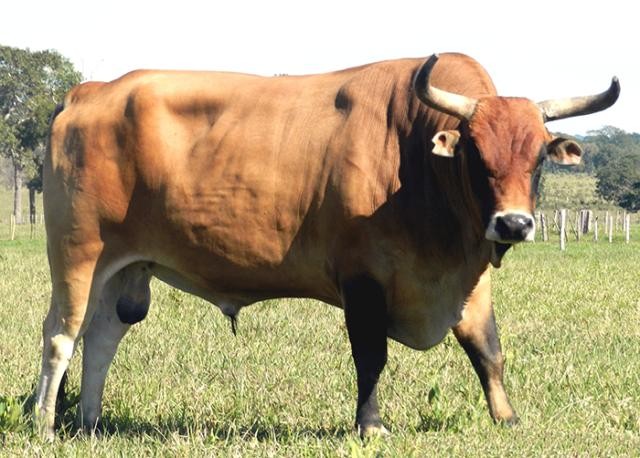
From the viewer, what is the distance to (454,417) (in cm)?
577

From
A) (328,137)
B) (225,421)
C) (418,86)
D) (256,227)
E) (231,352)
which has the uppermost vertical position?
(418,86)

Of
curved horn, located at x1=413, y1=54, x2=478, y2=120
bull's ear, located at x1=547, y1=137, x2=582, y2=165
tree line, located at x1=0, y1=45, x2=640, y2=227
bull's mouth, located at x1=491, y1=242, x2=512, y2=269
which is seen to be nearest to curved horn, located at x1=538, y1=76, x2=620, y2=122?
bull's ear, located at x1=547, y1=137, x2=582, y2=165

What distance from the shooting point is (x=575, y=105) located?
5402 millimetres

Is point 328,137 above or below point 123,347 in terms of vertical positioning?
above

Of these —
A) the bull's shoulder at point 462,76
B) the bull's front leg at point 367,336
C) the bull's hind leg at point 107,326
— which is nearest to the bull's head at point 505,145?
the bull's shoulder at point 462,76

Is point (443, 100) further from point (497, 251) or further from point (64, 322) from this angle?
point (64, 322)

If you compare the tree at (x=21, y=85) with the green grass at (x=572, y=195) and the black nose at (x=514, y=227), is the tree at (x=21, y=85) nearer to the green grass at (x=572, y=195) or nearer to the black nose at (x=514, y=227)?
the green grass at (x=572, y=195)

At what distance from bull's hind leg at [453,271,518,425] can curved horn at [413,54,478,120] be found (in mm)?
1052

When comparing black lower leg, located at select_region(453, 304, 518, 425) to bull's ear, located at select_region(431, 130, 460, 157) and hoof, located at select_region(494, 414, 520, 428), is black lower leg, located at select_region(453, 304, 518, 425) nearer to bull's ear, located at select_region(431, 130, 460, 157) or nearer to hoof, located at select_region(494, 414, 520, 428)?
hoof, located at select_region(494, 414, 520, 428)

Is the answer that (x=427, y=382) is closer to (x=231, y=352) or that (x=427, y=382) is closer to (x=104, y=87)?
(x=231, y=352)

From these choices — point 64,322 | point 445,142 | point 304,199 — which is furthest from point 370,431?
point 64,322

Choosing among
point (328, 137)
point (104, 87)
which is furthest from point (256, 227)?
point (104, 87)

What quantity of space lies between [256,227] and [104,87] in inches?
58.3

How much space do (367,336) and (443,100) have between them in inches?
46.8
